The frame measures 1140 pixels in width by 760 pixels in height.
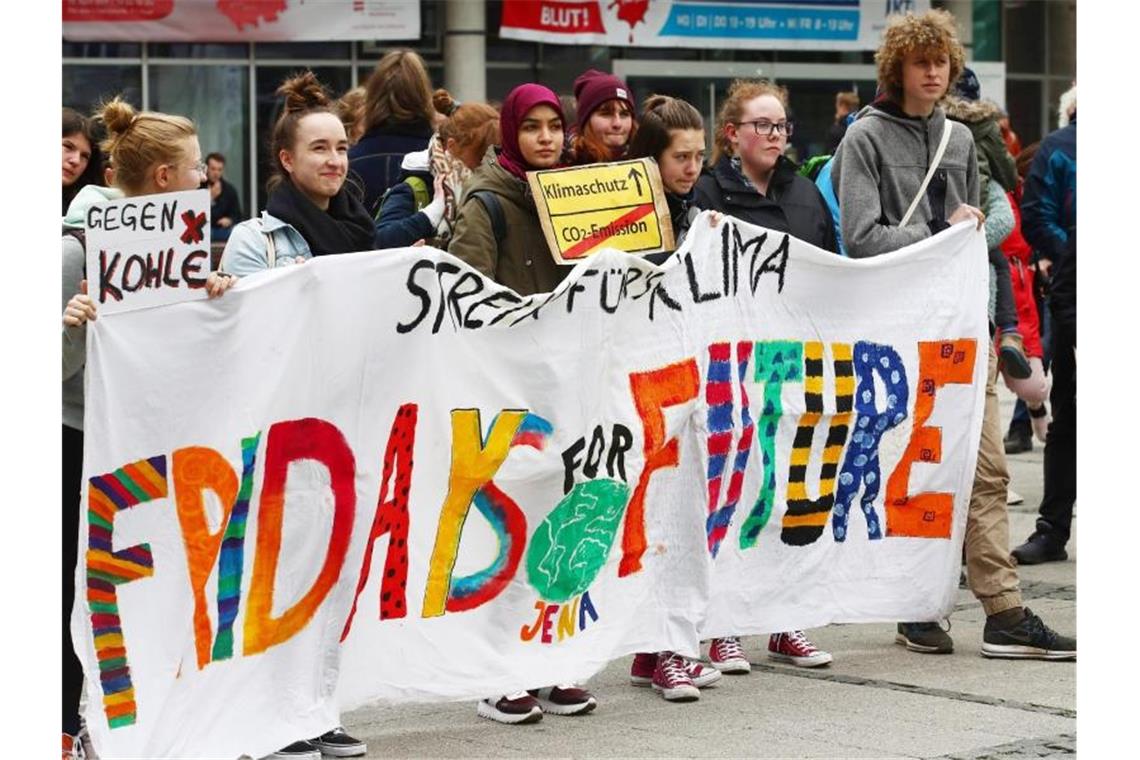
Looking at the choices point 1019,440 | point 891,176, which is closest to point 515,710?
point 891,176

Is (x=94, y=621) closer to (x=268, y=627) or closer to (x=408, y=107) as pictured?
(x=268, y=627)

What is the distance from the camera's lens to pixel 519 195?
20.2 feet

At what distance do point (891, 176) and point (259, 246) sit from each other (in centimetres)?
248

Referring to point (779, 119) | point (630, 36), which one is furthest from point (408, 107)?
point (630, 36)

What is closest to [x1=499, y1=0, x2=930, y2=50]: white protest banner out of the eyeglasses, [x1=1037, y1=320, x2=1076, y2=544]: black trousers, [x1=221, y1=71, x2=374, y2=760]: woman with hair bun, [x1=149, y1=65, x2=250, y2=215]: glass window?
[x1=149, y1=65, x2=250, y2=215]: glass window

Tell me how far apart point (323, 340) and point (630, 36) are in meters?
17.9

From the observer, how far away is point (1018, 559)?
854 cm

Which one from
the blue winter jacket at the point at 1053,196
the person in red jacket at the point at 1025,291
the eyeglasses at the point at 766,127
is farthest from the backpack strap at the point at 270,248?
the person in red jacket at the point at 1025,291

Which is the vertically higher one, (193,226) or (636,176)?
(636,176)

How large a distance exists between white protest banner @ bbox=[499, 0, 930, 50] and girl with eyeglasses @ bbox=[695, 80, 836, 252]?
50.3 ft

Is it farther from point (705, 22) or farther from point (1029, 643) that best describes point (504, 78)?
point (1029, 643)

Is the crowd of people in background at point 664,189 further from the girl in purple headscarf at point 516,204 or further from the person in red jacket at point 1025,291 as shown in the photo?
the person in red jacket at point 1025,291

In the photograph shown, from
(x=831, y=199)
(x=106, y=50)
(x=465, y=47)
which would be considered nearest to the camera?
(x=831, y=199)

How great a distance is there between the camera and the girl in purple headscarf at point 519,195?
612cm
